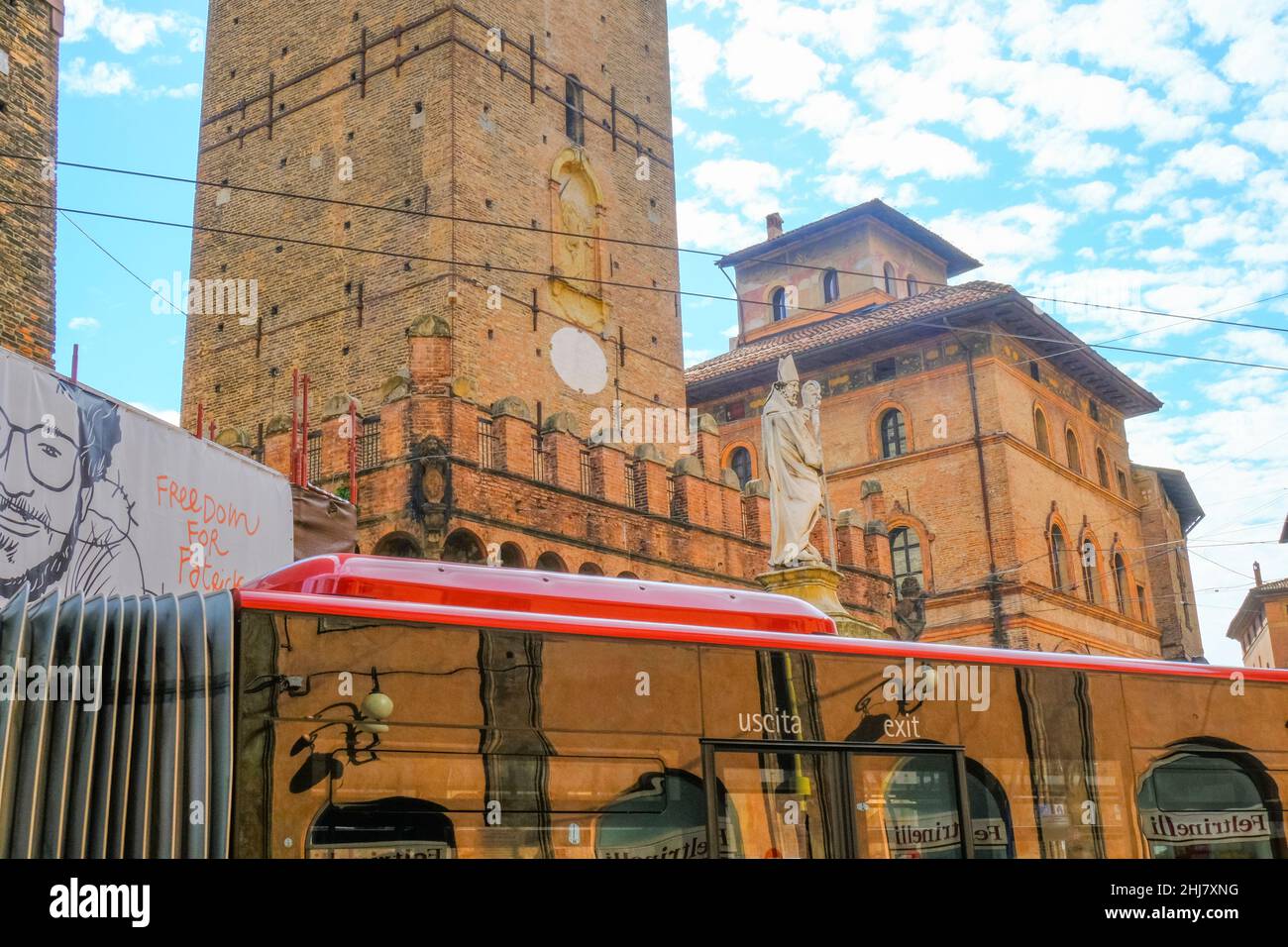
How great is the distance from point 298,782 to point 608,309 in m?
21.8

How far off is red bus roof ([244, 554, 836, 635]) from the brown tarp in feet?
20.3

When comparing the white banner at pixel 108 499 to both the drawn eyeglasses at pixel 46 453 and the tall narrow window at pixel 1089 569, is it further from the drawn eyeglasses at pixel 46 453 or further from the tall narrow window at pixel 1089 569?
the tall narrow window at pixel 1089 569

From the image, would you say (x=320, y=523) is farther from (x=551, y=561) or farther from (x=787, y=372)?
(x=787, y=372)

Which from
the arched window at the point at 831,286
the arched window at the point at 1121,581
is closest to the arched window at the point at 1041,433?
the arched window at the point at 1121,581

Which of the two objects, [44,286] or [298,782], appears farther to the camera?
[44,286]

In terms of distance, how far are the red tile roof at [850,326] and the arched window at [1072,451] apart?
505 centimetres

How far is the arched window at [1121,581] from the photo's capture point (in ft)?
115

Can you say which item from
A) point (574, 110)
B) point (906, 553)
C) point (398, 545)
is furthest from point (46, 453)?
point (906, 553)

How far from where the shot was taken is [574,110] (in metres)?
26.8

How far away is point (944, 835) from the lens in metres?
6.48

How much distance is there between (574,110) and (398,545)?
43.5 feet
